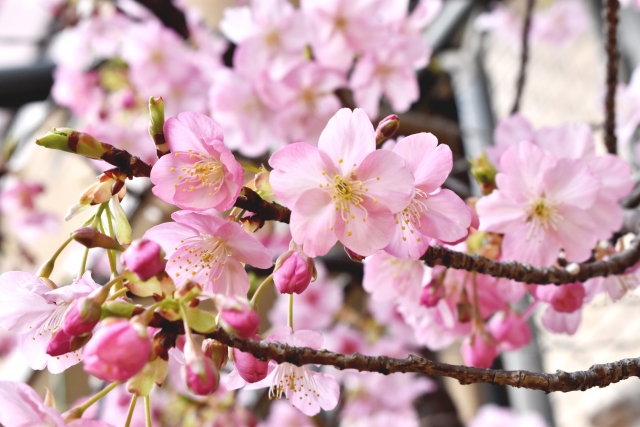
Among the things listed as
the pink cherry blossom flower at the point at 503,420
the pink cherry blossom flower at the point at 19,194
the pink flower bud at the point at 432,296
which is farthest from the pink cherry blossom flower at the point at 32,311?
the pink cherry blossom flower at the point at 19,194

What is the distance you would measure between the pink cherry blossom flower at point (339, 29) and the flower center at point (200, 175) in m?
0.89

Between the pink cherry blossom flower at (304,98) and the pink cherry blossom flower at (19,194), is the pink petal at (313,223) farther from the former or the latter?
the pink cherry blossom flower at (19,194)

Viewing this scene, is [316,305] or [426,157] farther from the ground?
[426,157]

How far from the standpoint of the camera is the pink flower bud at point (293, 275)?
50 centimetres

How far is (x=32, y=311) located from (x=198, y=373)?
211 mm

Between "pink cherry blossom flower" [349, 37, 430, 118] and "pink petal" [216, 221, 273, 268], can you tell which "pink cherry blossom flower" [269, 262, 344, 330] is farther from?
"pink petal" [216, 221, 273, 268]

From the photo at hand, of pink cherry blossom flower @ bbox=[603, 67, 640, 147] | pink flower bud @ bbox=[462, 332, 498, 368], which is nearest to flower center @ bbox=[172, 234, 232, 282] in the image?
pink flower bud @ bbox=[462, 332, 498, 368]

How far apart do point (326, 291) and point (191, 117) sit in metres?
1.82

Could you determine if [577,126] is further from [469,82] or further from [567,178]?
[469,82]

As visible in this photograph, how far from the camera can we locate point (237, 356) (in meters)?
0.51

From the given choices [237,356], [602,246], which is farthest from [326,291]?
[237,356]

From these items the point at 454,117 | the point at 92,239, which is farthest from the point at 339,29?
the point at 454,117

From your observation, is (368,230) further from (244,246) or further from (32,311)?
(32,311)

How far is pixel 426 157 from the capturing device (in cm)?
54
